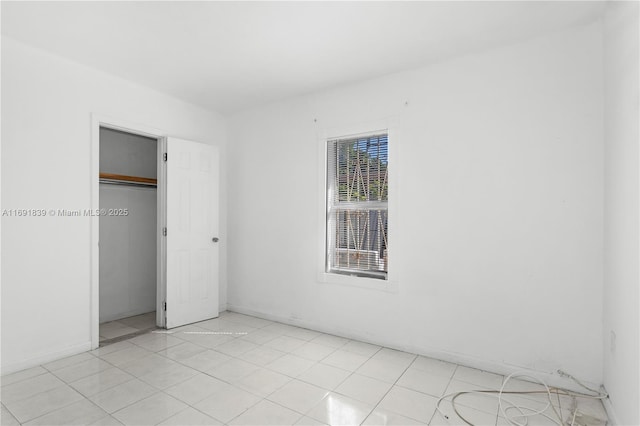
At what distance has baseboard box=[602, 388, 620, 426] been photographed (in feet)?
6.65

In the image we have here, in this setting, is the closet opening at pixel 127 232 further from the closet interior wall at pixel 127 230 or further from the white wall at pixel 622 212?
the white wall at pixel 622 212

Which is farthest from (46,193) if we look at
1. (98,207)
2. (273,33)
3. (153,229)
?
(273,33)

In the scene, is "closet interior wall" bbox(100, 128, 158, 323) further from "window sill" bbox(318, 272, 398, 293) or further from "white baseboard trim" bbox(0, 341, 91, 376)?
"window sill" bbox(318, 272, 398, 293)

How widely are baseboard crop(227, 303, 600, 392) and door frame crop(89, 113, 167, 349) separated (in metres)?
1.40

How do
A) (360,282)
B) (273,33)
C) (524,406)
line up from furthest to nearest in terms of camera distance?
(360,282) → (273,33) → (524,406)

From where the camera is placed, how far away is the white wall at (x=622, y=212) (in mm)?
1760

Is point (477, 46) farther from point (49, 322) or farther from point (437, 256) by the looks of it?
point (49, 322)

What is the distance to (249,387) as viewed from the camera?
2508 mm

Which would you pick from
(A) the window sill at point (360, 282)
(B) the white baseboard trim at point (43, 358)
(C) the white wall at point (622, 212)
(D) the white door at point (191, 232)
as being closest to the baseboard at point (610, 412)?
(C) the white wall at point (622, 212)

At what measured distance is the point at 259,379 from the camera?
263 centimetres

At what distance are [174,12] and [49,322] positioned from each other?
2.78m

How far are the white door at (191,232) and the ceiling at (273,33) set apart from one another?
984mm

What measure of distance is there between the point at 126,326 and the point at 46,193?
1.82 m

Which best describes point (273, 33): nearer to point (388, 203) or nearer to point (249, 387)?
point (388, 203)
